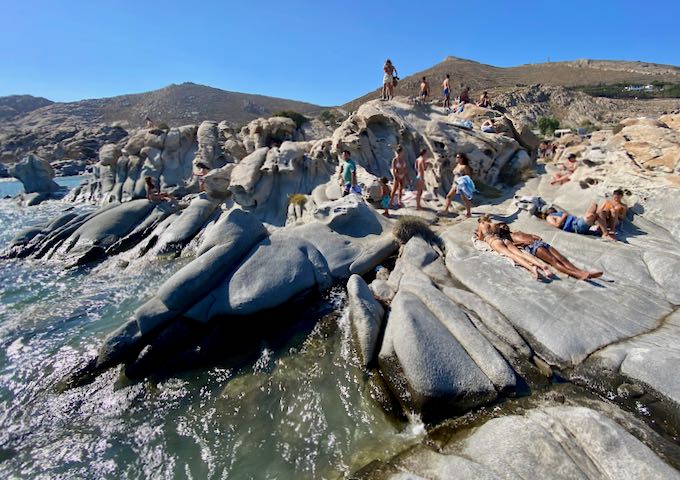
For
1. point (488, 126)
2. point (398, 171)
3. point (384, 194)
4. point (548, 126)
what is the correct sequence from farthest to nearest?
point (548, 126) < point (488, 126) < point (384, 194) < point (398, 171)

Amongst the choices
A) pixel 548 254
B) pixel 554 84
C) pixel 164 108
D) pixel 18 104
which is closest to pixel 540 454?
pixel 548 254

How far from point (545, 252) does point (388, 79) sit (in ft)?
40.5

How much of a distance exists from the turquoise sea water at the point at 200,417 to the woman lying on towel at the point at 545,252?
4.69 m

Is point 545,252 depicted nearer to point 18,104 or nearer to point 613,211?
point 613,211

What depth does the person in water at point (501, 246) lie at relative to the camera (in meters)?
7.75

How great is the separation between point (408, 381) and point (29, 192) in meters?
42.3

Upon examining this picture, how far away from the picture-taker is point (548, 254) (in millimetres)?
8148

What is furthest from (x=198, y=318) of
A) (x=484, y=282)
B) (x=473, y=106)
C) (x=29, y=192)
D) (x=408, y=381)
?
(x=29, y=192)

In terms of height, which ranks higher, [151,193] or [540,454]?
[151,193]

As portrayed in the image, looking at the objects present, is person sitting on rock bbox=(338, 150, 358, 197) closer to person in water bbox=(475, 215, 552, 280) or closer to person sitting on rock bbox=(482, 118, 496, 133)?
person in water bbox=(475, 215, 552, 280)

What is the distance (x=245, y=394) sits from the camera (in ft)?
21.4

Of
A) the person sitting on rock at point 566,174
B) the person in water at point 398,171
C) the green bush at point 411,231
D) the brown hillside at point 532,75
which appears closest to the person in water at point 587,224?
the green bush at point 411,231

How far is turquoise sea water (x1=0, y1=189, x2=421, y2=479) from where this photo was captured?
5281 mm

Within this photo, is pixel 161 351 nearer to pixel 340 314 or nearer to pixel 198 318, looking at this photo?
pixel 198 318
